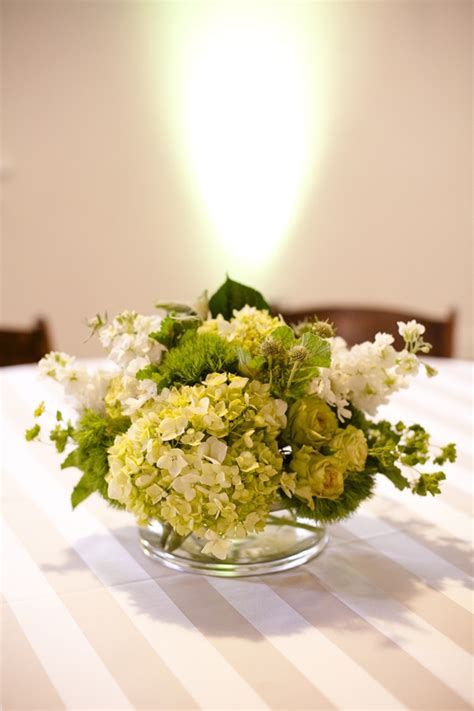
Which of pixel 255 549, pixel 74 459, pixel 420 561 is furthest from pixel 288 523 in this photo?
pixel 74 459

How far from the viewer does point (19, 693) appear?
0.80 metres

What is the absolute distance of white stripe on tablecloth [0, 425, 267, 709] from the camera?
81 cm

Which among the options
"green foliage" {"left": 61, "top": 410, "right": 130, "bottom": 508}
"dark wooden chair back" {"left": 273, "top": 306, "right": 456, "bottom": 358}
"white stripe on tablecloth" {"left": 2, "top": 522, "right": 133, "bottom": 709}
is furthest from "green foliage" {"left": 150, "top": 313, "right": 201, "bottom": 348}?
"dark wooden chair back" {"left": 273, "top": 306, "right": 456, "bottom": 358}

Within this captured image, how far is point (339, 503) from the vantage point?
99 cm

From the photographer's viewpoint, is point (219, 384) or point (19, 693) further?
point (219, 384)

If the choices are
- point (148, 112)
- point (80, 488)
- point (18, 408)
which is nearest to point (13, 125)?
point (148, 112)

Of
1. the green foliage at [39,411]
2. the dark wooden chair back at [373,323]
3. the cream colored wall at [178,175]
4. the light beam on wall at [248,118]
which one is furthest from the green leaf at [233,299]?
the light beam on wall at [248,118]

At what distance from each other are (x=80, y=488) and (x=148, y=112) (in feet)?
9.70

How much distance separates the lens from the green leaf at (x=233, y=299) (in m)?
1.11

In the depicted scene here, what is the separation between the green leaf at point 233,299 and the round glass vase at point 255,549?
0.27 metres

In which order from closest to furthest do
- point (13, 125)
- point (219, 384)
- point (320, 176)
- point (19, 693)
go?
1. point (19, 693)
2. point (219, 384)
3. point (13, 125)
4. point (320, 176)

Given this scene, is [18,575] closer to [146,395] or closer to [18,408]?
[146,395]

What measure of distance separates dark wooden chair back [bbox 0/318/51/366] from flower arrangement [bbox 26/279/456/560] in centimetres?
109

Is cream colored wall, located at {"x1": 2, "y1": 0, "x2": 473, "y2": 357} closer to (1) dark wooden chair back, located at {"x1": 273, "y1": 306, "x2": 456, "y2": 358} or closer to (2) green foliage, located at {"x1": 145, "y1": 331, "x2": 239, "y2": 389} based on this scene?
(1) dark wooden chair back, located at {"x1": 273, "y1": 306, "x2": 456, "y2": 358}
